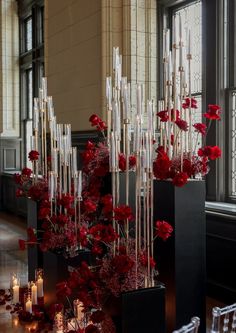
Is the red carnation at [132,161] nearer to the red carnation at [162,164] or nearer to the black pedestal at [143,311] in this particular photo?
the red carnation at [162,164]

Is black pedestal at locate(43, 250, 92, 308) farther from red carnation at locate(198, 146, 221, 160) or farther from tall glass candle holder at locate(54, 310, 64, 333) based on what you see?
red carnation at locate(198, 146, 221, 160)

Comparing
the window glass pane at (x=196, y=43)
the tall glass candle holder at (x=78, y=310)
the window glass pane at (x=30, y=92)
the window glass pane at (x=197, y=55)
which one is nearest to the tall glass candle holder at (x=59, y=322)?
the tall glass candle holder at (x=78, y=310)

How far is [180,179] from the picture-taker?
3.47 meters

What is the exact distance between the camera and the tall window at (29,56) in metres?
10.6

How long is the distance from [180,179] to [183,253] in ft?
1.85

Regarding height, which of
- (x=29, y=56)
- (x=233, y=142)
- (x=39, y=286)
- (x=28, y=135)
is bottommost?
(x=39, y=286)

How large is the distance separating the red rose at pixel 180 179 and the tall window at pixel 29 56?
7.51 meters

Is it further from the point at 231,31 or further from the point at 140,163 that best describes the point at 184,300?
the point at 231,31

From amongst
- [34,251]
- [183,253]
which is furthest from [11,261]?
[183,253]

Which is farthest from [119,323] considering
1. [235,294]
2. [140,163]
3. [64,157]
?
[235,294]

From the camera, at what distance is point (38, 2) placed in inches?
412

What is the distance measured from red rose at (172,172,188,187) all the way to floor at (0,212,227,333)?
147cm

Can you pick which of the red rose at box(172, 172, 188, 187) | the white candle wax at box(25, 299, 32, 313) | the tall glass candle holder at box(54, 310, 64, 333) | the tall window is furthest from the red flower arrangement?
the tall window

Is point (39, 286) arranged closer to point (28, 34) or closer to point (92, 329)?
point (92, 329)
